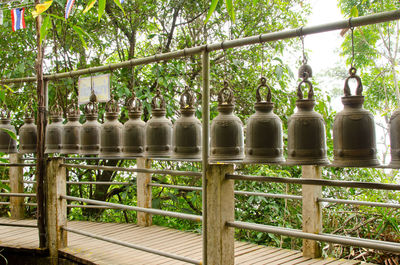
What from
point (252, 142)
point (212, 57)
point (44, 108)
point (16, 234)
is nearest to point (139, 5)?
point (212, 57)

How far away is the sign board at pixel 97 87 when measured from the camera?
3013mm

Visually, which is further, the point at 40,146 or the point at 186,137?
the point at 40,146

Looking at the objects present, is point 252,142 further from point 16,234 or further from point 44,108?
Result: point 16,234

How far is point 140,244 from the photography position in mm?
3742

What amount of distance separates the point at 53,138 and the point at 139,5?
2.82 m

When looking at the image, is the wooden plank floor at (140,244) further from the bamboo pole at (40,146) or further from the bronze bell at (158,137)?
the bronze bell at (158,137)

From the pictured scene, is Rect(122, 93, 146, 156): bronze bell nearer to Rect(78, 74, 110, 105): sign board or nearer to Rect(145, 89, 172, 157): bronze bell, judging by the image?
Rect(145, 89, 172, 157): bronze bell

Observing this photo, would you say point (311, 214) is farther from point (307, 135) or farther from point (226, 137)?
point (307, 135)

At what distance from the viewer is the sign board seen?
3013 mm

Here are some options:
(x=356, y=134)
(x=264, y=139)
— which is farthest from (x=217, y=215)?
(x=356, y=134)

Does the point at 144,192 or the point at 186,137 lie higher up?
the point at 186,137

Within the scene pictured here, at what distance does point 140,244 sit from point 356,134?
2519 millimetres

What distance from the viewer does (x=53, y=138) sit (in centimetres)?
327

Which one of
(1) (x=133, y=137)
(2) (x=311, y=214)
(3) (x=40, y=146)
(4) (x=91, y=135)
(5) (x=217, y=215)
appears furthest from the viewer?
(3) (x=40, y=146)
